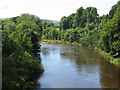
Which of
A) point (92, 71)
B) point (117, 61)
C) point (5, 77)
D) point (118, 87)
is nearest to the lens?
point (5, 77)

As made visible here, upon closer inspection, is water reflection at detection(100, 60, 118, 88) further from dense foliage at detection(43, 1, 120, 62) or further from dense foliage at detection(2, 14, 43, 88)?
dense foliage at detection(2, 14, 43, 88)

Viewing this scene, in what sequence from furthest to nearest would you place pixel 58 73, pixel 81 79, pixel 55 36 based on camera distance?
pixel 55 36 → pixel 58 73 → pixel 81 79

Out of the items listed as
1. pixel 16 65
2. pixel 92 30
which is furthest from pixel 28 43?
pixel 92 30

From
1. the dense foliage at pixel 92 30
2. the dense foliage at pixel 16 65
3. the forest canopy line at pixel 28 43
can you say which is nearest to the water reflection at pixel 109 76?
the forest canopy line at pixel 28 43

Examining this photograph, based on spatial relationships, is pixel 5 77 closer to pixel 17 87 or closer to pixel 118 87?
pixel 17 87

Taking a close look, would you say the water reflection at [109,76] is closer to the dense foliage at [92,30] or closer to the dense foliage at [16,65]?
the dense foliage at [92,30]

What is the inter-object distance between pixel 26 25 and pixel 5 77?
134 ft

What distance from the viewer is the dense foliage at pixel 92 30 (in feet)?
184

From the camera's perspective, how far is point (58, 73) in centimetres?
4006

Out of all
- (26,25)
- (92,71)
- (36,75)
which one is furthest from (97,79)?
(26,25)

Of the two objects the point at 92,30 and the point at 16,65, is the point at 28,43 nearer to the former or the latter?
the point at 16,65

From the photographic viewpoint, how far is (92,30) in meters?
106

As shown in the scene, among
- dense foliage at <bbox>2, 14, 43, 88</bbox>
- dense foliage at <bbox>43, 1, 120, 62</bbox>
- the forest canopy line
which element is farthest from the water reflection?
dense foliage at <bbox>2, 14, 43, 88</bbox>

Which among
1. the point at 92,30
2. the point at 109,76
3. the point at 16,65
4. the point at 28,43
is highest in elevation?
the point at 92,30
